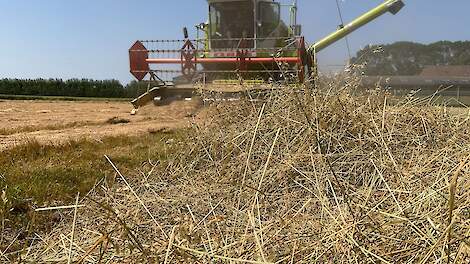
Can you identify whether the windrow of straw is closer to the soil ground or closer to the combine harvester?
the soil ground

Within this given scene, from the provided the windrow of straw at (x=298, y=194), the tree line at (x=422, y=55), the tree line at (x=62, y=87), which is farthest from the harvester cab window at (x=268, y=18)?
the tree line at (x=62, y=87)

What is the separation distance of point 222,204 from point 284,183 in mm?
421

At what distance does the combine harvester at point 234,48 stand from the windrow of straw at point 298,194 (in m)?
5.78

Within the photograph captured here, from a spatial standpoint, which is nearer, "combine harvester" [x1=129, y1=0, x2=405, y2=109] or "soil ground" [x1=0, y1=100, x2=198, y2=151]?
"soil ground" [x1=0, y1=100, x2=198, y2=151]

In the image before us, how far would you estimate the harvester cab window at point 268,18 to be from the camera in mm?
11727

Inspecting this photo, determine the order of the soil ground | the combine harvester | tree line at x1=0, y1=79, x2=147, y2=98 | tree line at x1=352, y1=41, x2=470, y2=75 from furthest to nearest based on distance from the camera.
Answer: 1. tree line at x1=0, y1=79, x2=147, y2=98
2. tree line at x1=352, y1=41, x2=470, y2=75
3. the combine harvester
4. the soil ground

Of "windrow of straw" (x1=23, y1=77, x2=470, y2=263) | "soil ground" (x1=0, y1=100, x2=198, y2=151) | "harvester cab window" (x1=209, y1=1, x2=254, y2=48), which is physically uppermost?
"harvester cab window" (x1=209, y1=1, x2=254, y2=48)

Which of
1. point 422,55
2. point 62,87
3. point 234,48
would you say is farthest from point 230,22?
point 62,87

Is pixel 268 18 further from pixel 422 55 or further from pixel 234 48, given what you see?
pixel 422 55

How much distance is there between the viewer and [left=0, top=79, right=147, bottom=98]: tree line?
32.4 m

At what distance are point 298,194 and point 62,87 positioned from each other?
32.8 m

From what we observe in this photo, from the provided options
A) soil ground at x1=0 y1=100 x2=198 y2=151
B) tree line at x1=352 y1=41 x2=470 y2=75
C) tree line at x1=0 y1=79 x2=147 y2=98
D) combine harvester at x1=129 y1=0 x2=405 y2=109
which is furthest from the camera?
tree line at x1=0 y1=79 x2=147 y2=98

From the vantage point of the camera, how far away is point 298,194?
2.58 meters

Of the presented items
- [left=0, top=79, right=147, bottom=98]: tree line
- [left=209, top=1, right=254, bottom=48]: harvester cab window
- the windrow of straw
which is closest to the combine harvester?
[left=209, top=1, right=254, bottom=48]: harvester cab window
